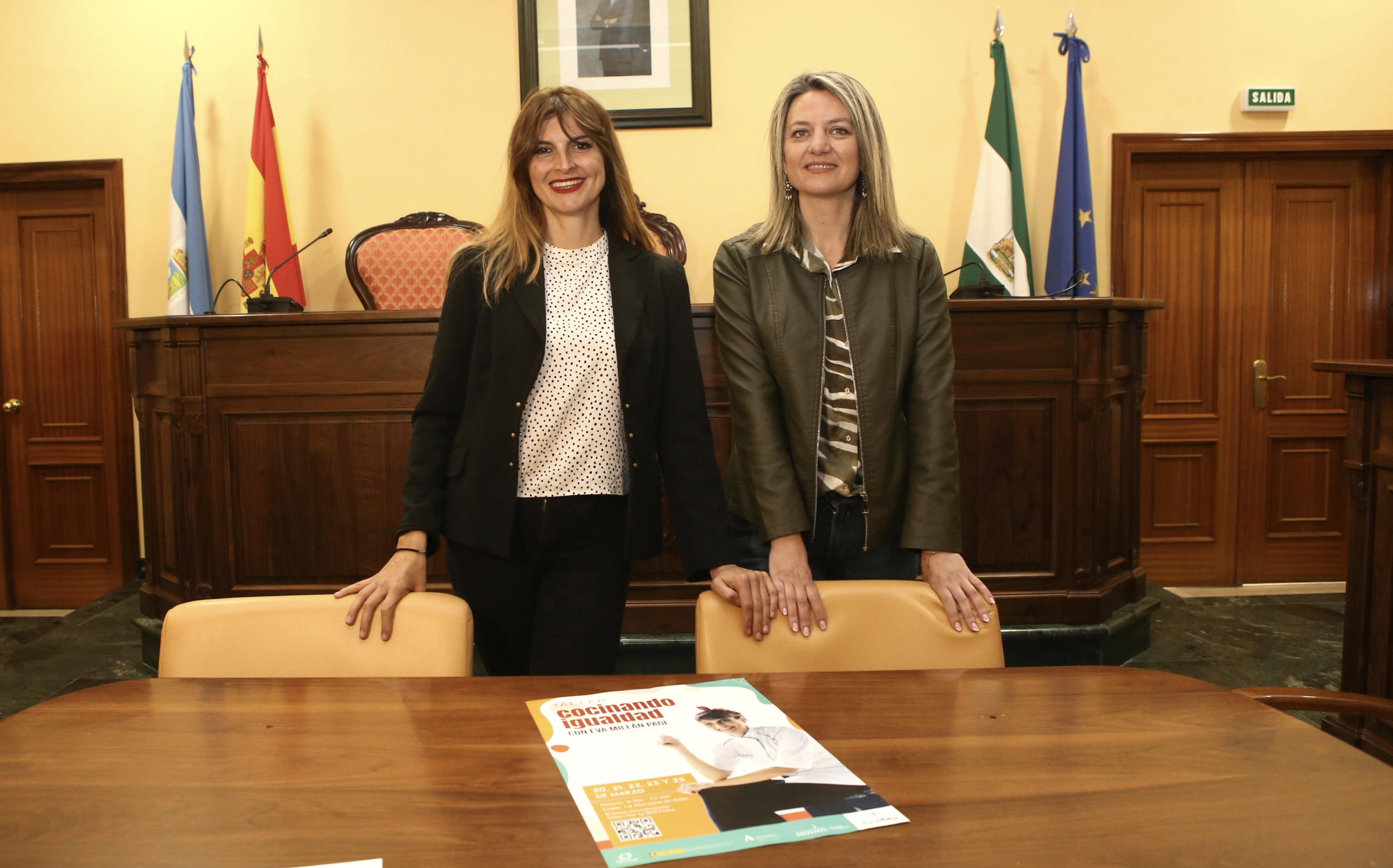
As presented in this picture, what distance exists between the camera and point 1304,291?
4.48 meters

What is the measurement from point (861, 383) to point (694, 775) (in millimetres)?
865

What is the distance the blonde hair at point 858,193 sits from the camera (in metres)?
1.57

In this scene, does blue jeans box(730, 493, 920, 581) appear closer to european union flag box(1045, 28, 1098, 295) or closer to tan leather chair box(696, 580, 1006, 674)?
tan leather chair box(696, 580, 1006, 674)

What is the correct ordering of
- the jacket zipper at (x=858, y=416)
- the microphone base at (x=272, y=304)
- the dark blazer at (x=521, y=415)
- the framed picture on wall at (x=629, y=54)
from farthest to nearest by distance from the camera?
the framed picture on wall at (x=629, y=54) < the microphone base at (x=272, y=304) < the jacket zipper at (x=858, y=416) < the dark blazer at (x=521, y=415)

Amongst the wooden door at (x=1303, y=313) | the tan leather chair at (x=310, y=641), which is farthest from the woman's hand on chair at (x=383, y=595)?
the wooden door at (x=1303, y=313)

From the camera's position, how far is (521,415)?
1.49 metres

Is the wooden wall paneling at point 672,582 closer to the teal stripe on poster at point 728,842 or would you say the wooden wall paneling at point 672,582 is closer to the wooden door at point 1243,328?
the teal stripe on poster at point 728,842

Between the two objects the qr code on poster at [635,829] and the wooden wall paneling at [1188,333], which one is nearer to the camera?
the qr code on poster at [635,829]

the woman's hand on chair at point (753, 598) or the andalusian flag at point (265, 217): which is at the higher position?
the andalusian flag at point (265, 217)

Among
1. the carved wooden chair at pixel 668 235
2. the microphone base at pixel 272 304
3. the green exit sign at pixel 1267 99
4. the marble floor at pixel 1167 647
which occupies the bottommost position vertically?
the marble floor at pixel 1167 647

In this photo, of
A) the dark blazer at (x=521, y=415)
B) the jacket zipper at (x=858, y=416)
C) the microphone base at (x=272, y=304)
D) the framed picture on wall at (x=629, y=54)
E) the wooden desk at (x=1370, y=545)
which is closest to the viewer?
the dark blazer at (x=521, y=415)

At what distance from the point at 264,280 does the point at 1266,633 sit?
442cm

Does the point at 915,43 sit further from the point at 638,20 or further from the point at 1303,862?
the point at 1303,862

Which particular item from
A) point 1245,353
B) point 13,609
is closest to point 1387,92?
point 1245,353
